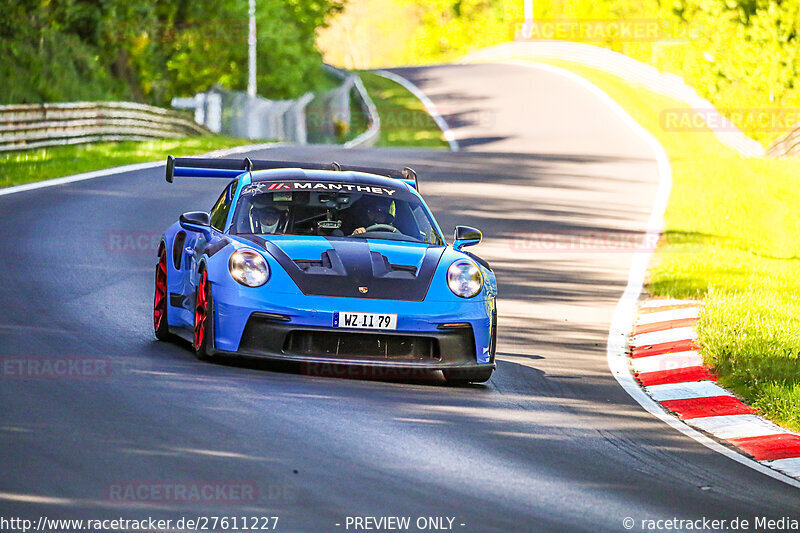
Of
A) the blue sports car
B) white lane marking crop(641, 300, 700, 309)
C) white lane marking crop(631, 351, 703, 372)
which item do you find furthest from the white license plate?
white lane marking crop(641, 300, 700, 309)

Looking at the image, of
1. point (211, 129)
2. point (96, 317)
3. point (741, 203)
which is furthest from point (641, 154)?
point (96, 317)

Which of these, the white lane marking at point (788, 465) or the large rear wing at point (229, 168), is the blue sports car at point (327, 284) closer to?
the large rear wing at point (229, 168)

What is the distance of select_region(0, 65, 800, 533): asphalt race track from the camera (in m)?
6.16

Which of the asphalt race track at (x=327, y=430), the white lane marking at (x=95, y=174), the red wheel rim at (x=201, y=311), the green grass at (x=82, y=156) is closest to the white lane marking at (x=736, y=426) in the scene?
the asphalt race track at (x=327, y=430)

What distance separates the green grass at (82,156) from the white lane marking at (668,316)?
12131 mm

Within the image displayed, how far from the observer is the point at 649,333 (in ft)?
41.5

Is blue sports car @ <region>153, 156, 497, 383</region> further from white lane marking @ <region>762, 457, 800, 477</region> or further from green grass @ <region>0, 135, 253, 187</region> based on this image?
green grass @ <region>0, 135, 253, 187</region>

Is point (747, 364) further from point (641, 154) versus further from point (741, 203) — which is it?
point (641, 154)

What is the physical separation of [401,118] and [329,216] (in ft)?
155

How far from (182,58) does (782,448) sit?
1819 inches

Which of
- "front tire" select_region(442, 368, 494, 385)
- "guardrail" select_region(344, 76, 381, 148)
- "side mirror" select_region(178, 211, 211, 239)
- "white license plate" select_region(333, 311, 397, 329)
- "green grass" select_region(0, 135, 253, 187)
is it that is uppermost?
"side mirror" select_region(178, 211, 211, 239)

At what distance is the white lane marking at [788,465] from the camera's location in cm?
768

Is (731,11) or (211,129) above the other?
(731,11)

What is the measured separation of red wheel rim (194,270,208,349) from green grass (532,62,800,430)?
389 cm
